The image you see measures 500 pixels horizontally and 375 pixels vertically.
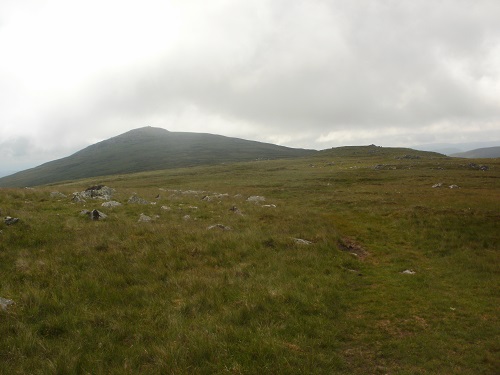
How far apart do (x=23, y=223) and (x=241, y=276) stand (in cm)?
1152

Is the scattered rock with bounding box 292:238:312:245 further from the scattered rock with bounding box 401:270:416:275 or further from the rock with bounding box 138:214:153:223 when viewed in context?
the rock with bounding box 138:214:153:223

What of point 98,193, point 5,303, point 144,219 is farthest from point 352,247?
point 98,193

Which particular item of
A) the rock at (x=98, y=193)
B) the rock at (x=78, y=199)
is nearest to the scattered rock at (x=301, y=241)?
the rock at (x=78, y=199)

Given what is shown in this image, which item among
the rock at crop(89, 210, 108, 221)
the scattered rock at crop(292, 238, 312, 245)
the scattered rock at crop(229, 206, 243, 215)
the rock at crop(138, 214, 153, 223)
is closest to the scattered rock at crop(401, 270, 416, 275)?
the scattered rock at crop(292, 238, 312, 245)

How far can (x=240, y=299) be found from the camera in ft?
30.9

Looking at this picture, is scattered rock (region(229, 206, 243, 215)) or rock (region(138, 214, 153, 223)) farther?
scattered rock (region(229, 206, 243, 215))

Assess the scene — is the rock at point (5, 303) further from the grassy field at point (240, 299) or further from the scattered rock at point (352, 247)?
the scattered rock at point (352, 247)

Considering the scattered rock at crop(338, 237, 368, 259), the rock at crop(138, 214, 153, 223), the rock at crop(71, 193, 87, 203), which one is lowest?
the scattered rock at crop(338, 237, 368, 259)

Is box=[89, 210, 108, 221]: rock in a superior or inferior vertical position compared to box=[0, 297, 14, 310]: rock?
superior

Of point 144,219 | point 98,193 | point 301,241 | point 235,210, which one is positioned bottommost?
point 301,241

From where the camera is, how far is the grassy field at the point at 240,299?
6.80 m

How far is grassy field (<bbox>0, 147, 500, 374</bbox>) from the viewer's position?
6801 millimetres

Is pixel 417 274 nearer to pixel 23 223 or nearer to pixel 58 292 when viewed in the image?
pixel 58 292

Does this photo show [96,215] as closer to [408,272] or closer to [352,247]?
[352,247]
